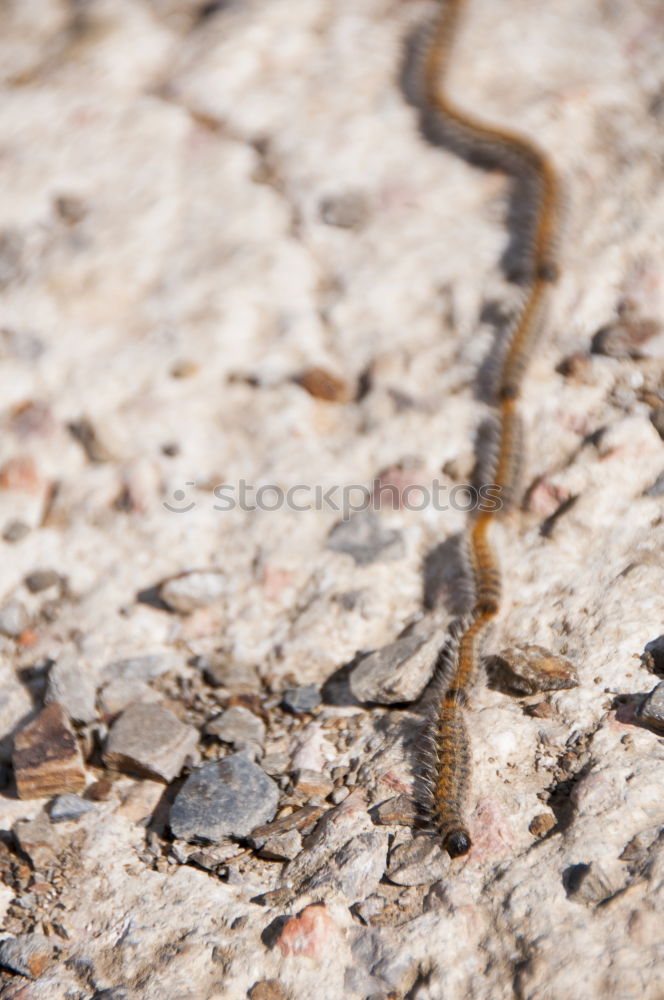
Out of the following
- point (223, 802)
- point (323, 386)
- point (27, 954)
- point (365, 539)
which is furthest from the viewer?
point (323, 386)

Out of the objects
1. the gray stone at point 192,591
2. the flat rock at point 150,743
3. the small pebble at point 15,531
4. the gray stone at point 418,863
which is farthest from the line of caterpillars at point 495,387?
the small pebble at point 15,531

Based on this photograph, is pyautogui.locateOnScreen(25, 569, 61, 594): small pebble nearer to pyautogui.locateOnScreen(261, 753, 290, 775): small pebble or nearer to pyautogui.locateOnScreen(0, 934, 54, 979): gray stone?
pyautogui.locateOnScreen(261, 753, 290, 775): small pebble

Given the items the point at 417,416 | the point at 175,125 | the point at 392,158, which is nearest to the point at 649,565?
the point at 417,416

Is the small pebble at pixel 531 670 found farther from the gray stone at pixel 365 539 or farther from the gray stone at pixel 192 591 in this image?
Result: the gray stone at pixel 192 591

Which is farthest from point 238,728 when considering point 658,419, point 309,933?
point 658,419

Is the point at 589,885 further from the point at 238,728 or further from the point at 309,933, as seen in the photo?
the point at 238,728
